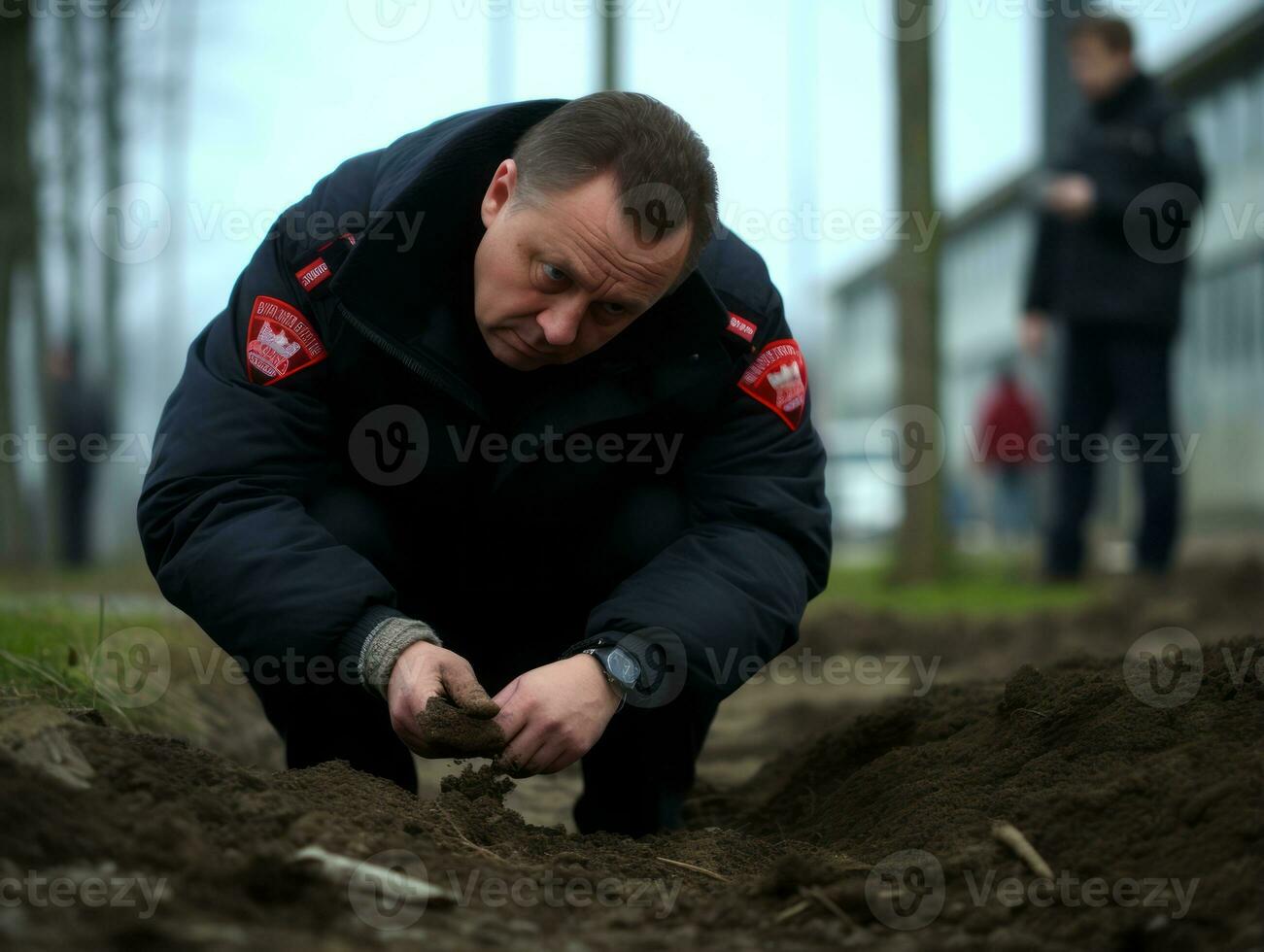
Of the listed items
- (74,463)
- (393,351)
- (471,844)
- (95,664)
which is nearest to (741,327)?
(393,351)

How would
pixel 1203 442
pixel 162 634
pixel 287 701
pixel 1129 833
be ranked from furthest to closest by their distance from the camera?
pixel 1203 442 < pixel 162 634 < pixel 287 701 < pixel 1129 833

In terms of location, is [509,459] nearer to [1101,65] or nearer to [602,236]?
[602,236]

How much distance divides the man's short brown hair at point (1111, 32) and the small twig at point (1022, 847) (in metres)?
5.87

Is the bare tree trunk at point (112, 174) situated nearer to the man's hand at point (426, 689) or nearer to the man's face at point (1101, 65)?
the man's face at point (1101, 65)

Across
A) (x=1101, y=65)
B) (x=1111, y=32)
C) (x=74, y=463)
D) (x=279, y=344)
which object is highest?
(x=1111, y=32)

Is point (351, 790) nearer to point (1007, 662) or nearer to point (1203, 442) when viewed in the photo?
point (1007, 662)

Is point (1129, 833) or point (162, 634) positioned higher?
point (1129, 833)

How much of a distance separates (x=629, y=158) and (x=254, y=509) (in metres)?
0.84

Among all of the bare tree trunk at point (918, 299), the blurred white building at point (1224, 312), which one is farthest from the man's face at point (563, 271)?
the blurred white building at point (1224, 312)

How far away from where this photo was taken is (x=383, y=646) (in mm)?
2285

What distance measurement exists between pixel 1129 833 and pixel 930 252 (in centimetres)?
679

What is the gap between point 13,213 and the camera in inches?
455

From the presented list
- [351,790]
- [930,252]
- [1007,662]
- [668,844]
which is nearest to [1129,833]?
[668,844]

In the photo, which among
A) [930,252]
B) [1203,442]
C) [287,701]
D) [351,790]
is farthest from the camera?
[1203,442]
